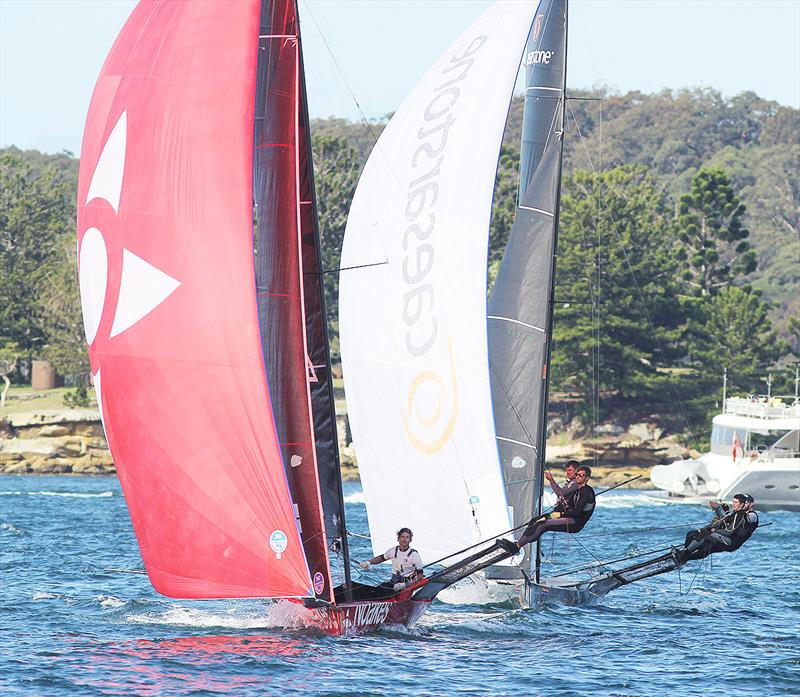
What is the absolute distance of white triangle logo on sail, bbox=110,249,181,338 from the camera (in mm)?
14305

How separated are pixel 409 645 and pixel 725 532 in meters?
4.81

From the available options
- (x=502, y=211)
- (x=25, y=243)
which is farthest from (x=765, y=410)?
(x=25, y=243)

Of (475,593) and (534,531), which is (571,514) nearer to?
(534,531)

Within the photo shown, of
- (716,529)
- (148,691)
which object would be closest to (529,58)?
(716,529)

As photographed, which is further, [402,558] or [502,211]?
[502,211]

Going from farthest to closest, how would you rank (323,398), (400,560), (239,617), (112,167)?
(239,617)
(400,560)
(323,398)
(112,167)

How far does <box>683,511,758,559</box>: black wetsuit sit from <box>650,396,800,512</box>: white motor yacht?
2537 cm

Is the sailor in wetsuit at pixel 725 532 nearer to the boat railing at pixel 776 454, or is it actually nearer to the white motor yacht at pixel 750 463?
the white motor yacht at pixel 750 463

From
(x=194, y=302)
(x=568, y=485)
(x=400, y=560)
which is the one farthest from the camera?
(x=568, y=485)

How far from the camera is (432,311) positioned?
18625 mm

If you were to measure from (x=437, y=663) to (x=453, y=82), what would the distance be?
8000 millimetres

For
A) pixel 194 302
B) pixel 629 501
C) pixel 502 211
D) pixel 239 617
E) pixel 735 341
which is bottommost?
pixel 629 501

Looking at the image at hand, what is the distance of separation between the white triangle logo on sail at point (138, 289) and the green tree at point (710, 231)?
1973 inches

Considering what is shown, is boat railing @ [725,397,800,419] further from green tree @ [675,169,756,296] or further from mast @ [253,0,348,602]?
mast @ [253,0,348,602]
